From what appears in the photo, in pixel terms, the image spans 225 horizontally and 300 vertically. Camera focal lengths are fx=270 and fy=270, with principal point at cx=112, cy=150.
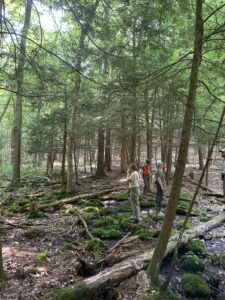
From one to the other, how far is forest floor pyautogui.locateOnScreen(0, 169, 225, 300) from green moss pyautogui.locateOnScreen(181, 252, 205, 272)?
0.16 meters

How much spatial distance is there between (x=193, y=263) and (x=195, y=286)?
0.88 metres

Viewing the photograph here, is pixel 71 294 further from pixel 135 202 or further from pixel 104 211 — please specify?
pixel 104 211

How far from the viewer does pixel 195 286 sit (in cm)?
511

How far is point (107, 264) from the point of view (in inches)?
219

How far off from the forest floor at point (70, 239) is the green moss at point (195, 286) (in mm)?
126

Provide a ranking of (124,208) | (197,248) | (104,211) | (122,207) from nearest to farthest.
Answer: (197,248) → (104,211) → (124,208) → (122,207)

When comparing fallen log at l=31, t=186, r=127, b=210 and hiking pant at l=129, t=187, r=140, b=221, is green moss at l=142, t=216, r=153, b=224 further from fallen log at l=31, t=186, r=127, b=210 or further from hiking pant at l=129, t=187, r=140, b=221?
fallen log at l=31, t=186, r=127, b=210

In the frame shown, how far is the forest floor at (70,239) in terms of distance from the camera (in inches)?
191

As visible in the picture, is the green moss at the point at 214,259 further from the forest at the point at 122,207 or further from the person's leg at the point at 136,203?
the person's leg at the point at 136,203

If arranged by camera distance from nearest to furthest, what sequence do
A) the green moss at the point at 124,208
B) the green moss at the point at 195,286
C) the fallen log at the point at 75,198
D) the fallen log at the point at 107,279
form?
the fallen log at the point at 107,279 → the green moss at the point at 195,286 → the green moss at the point at 124,208 → the fallen log at the point at 75,198

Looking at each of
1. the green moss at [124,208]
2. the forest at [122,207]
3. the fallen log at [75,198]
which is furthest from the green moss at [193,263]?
the fallen log at [75,198]

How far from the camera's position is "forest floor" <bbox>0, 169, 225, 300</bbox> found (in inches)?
191

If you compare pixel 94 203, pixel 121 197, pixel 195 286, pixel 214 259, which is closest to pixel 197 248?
pixel 214 259

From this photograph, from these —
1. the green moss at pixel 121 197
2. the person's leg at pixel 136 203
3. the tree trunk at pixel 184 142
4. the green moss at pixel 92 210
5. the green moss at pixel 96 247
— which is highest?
the tree trunk at pixel 184 142
